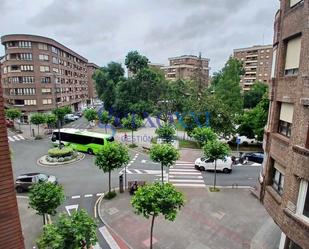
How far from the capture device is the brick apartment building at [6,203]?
19.4 feet

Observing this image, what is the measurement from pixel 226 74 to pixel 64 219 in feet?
138

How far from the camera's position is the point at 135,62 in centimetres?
4875

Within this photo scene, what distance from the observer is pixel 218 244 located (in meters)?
12.9

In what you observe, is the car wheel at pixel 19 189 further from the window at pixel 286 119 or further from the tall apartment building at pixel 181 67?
the tall apartment building at pixel 181 67

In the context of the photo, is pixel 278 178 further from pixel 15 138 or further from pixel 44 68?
pixel 44 68

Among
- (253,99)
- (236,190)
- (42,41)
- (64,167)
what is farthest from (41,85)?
(253,99)

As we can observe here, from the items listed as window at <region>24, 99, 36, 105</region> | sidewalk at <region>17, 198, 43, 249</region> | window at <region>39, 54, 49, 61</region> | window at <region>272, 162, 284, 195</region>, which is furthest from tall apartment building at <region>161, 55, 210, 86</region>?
window at <region>272, 162, 284, 195</region>

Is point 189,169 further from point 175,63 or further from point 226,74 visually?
point 175,63

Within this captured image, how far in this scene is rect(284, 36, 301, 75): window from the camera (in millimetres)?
9383

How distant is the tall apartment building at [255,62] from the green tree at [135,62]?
5139 cm

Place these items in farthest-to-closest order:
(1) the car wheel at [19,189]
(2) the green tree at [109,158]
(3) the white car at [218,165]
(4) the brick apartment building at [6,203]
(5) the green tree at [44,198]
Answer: (3) the white car at [218,165] → (1) the car wheel at [19,189] → (2) the green tree at [109,158] → (5) the green tree at [44,198] → (4) the brick apartment building at [6,203]

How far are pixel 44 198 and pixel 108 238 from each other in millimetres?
4399

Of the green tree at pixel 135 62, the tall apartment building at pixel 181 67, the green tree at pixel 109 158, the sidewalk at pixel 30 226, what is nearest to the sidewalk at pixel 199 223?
the green tree at pixel 109 158

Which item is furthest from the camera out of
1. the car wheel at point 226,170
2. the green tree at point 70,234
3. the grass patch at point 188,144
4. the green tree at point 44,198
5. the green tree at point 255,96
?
the green tree at point 255,96
